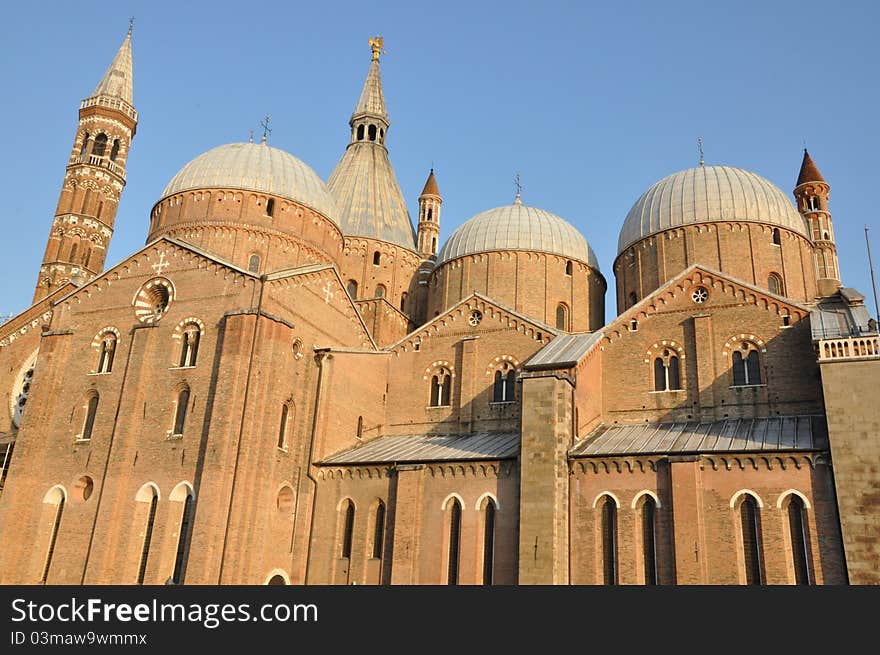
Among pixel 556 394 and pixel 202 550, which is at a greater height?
pixel 556 394

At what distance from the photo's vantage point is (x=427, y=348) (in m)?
29.5

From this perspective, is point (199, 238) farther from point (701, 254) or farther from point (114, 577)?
point (701, 254)

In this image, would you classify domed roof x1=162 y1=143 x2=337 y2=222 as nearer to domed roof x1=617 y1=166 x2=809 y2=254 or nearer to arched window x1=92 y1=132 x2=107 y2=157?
arched window x1=92 y1=132 x2=107 y2=157

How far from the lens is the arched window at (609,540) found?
21188mm

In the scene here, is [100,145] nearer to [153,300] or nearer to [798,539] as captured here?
[153,300]

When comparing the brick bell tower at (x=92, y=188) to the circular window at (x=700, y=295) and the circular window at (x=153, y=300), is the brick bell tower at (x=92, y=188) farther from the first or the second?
the circular window at (x=700, y=295)

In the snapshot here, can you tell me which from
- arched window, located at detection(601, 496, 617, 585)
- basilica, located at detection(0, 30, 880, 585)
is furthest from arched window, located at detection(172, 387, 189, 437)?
arched window, located at detection(601, 496, 617, 585)

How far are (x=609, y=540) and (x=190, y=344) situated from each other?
14286 mm

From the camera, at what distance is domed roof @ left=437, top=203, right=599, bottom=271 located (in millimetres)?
35000

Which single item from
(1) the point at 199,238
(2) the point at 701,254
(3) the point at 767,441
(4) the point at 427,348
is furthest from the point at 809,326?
(1) the point at 199,238

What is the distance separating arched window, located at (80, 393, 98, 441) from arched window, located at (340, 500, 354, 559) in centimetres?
882
